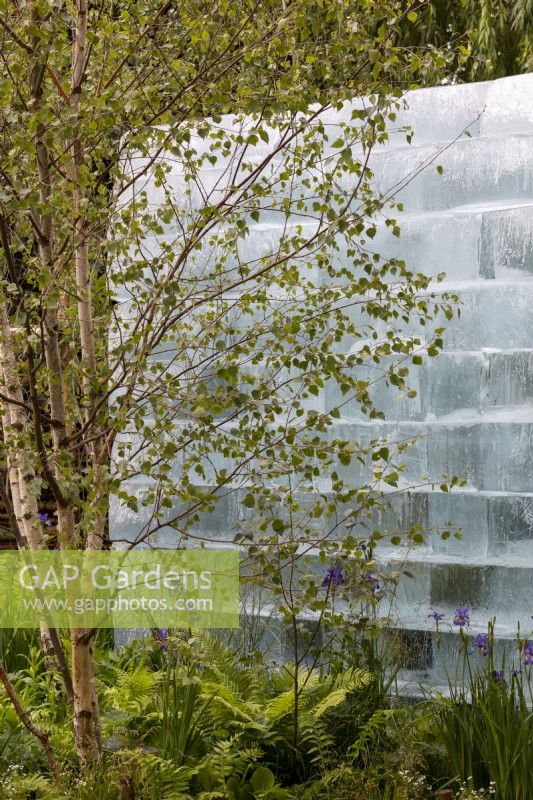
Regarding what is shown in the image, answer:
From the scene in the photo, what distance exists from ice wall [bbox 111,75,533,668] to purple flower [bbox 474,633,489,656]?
0.21 metres

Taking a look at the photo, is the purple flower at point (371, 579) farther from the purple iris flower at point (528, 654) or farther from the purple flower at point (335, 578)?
the purple iris flower at point (528, 654)

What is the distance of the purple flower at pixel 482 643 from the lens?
3.65 m

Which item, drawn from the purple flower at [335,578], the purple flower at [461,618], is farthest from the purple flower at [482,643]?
the purple flower at [335,578]

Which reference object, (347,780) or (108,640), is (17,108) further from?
Answer: (108,640)

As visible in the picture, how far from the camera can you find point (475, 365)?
4.08m

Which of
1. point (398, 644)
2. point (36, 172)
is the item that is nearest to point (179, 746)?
point (398, 644)

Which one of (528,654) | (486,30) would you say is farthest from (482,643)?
(486,30)

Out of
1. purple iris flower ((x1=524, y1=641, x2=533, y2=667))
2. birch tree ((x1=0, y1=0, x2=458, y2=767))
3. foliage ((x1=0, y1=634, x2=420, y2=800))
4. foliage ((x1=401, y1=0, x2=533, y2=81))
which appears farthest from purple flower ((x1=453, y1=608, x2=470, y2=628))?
foliage ((x1=401, y1=0, x2=533, y2=81))

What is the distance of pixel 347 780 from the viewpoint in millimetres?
3080

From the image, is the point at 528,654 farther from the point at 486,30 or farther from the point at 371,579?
the point at 486,30

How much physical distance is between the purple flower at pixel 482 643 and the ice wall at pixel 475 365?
0.21 m

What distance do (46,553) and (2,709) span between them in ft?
2.52

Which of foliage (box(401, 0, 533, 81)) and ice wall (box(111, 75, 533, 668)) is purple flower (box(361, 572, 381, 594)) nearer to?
ice wall (box(111, 75, 533, 668))

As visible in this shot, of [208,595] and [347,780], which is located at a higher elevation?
[208,595]
